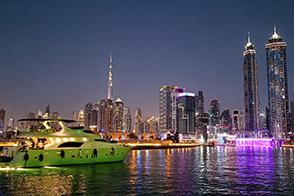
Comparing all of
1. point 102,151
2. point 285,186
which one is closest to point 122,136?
point 102,151

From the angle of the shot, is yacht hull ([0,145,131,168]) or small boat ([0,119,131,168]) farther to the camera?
small boat ([0,119,131,168])

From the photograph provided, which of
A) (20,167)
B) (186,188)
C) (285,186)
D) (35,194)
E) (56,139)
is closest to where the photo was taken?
(35,194)

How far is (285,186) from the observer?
20.5 metres

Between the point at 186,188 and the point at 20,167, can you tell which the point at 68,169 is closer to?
the point at 20,167

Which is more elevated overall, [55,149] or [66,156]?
[55,149]

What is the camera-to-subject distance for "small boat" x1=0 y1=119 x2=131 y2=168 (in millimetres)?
26953

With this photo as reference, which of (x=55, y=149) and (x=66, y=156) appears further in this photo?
(x=66, y=156)

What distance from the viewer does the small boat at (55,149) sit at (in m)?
27.0

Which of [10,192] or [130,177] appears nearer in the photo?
[10,192]

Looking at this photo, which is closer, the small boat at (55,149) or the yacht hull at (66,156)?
the yacht hull at (66,156)

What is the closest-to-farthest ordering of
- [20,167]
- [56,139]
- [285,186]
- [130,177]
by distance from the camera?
[285,186] < [130,177] < [20,167] < [56,139]

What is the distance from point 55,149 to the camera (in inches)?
A: 1124

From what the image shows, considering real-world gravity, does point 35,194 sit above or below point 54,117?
below

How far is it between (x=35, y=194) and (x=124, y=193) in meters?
5.52
